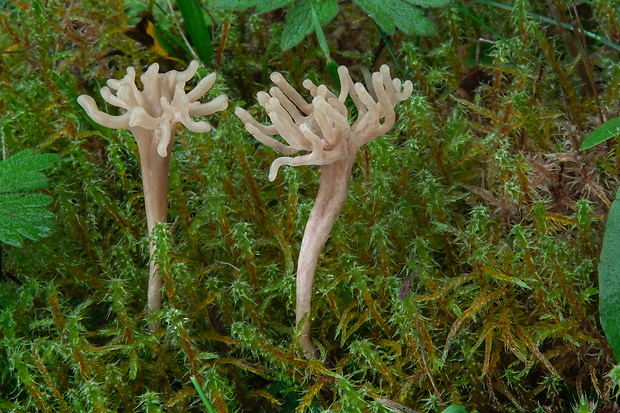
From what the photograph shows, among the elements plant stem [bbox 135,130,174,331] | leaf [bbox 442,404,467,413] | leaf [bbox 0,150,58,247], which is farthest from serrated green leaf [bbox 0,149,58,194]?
leaf [bbox 442,404,467,413]

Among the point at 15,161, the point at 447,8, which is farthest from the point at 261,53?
the point at 15,161

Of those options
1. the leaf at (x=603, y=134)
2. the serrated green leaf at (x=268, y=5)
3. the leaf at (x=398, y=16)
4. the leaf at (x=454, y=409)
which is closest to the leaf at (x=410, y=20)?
the leaf at (x=398, y=16)

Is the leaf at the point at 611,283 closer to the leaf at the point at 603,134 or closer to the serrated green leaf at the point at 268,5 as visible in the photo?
the leaf at the point at 603,134

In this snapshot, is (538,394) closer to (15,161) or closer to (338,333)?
(338,333)

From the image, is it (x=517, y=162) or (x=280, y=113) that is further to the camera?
(x=517, y=162)

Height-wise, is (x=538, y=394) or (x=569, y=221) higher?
(x=569, y=221)
